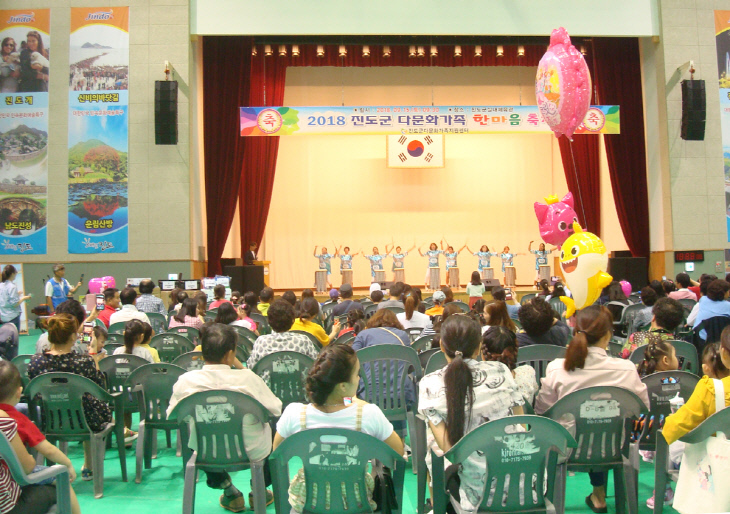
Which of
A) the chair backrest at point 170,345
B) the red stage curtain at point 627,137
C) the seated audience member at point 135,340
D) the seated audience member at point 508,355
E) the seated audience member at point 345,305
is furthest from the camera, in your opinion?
the red stage curtain at point 627,137

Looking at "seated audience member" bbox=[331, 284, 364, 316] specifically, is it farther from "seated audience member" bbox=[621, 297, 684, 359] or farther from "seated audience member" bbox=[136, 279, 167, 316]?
"seated audience member" bbox=[621, 297, 684, 359]

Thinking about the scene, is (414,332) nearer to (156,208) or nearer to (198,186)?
(156,208)

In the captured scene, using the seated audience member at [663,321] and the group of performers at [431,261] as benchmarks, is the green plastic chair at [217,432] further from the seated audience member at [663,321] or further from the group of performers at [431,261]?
the group of performers at [431,261]

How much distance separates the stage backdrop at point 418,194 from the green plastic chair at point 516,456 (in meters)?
13.3

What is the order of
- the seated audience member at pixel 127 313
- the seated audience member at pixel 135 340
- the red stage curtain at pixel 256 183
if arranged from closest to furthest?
the seated audience member at pixel 135 340, the seated audience member at pixel 127 313, the red stage curtain at pixel 256 183

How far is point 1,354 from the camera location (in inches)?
183

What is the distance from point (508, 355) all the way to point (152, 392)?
1.98 m

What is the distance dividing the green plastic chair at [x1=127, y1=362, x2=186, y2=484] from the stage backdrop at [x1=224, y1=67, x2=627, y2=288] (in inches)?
465

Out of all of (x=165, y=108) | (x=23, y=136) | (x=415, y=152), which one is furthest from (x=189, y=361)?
(x=415, y=152)

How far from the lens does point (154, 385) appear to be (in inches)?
136

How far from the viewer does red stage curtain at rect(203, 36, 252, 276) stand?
42.0 ft

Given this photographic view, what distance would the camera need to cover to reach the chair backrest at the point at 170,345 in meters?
4.70

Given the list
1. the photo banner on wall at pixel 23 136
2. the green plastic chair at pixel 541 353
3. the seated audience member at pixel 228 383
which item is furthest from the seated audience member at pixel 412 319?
the photo banner on wall at pixel 23 136

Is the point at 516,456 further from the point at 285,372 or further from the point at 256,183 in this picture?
the point at 256,183
